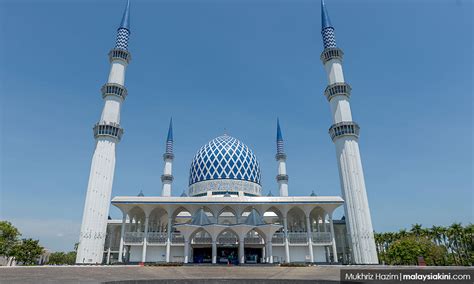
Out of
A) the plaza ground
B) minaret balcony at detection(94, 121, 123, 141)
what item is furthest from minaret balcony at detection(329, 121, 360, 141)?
minaret balcony at detection(94, 121, 123, 141)

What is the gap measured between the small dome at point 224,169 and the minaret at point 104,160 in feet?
37.6

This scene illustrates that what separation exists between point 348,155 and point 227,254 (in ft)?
54.3

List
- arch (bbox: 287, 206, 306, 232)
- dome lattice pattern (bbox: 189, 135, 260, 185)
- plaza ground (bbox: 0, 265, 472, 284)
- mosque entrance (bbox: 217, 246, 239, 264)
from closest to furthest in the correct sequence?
plaza ground (bbox: 0, 265, 472, 284) < mosque entrance (bbox: 217, 246, 239, 264) < arch (bbox: 287, 206, 306, 232) < dome lattice pattern (bbox: 189, 135, 260, 185)

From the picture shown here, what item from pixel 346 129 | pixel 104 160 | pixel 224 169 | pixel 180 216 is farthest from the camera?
pixel 224 169

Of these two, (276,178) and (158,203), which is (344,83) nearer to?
(276,178)

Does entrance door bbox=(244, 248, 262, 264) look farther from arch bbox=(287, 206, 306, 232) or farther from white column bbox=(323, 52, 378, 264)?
white column bbox=(323, 52, 378, 264)

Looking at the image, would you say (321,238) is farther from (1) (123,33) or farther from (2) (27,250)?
(2) (27,250)

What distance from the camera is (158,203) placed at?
3209 centimetres

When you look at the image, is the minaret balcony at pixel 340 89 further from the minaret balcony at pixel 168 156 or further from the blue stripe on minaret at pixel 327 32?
the minaret balcony at pixel 168 156

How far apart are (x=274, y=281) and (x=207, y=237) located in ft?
58.3

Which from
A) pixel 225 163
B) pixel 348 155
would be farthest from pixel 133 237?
pixel 348 155

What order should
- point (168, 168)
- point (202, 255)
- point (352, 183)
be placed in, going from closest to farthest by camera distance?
point (352, 183), point (202, 255), point (168, 168)

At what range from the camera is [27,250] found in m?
38.6

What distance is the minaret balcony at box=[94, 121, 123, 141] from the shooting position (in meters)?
33.2
